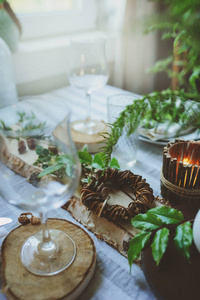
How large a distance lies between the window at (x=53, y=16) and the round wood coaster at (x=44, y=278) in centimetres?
127

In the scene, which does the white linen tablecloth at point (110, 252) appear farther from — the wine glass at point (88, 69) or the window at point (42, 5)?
the window at point (42, 5)

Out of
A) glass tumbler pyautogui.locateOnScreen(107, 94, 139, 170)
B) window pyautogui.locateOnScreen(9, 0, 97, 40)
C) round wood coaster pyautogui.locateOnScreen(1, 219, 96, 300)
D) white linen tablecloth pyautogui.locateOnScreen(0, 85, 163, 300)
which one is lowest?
white linen tablecloth pyautogui.locateOnScreen(0, 85, 163, 300)

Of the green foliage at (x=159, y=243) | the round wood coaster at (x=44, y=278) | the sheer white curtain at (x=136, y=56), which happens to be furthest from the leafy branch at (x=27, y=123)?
the sheer white curtain at (x=136, y=56)

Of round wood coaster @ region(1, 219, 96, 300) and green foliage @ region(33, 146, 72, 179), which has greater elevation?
green foliage @ region(33, 146, 72, 179)

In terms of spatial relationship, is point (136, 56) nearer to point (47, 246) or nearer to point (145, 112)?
point (145, 112)

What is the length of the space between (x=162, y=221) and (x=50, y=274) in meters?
0.19

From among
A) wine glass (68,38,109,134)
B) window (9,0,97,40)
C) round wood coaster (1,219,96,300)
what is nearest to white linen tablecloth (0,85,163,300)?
round wood coaster (1,219,96,300)

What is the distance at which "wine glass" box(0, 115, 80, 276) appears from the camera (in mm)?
418

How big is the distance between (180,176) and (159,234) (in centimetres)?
17

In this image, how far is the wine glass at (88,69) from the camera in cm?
85

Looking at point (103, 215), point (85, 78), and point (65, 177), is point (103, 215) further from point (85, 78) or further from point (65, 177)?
point (85, 78)

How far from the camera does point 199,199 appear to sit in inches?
22.0

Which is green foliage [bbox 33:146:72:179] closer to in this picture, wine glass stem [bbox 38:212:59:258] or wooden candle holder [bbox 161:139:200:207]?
wine glass stem [bbox 38:212:59:258]

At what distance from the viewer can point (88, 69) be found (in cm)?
89
